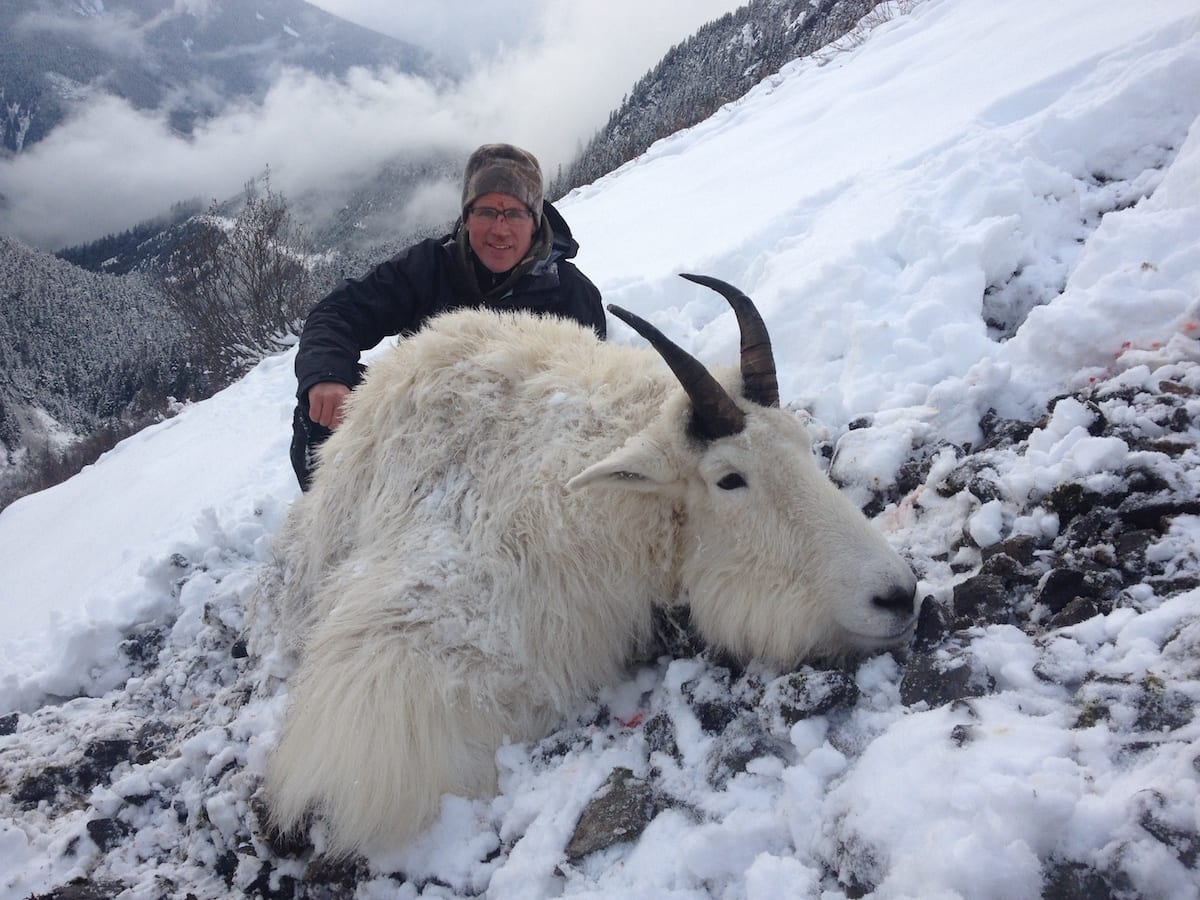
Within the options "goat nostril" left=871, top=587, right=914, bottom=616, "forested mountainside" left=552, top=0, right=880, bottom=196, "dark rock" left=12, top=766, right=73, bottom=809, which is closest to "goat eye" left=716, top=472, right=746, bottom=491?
"goat nostril" left=871, top=587, right=914, bottom=616

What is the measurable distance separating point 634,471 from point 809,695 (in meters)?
1.03

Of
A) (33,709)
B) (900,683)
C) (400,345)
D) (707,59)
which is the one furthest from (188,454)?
(707,59)

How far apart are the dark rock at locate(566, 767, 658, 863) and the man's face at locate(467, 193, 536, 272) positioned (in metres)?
3.80

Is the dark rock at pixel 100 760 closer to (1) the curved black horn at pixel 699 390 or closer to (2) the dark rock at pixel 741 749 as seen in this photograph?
(2) the dark rock at pixel 741 749

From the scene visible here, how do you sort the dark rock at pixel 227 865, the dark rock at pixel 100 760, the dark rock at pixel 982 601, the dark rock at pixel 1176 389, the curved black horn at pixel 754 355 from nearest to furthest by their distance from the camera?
the dark rock at pixel 982 601 < the dark rock at pixel 1176 389 < the dark rock at pixel 227 865 < the curved black horn at pixel 754 355 < the dark rock at pixel 100 760

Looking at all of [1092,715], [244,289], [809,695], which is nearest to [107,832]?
[809,695]

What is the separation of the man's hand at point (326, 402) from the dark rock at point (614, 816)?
2.76 metres

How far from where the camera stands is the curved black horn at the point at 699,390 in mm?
2553

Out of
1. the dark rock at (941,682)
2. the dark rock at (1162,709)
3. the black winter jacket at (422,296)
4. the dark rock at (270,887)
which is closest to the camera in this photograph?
the dark rock at (1162,709)

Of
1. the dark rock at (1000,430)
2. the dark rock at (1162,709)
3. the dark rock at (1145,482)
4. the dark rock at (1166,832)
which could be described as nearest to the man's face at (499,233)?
the dark rock at (1000,430)

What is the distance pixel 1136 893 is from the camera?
1.15 metres

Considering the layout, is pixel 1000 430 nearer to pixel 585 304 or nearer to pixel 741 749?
pixel 741 749

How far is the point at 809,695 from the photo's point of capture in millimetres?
2000

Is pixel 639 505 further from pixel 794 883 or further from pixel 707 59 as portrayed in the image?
pixel 707 59
